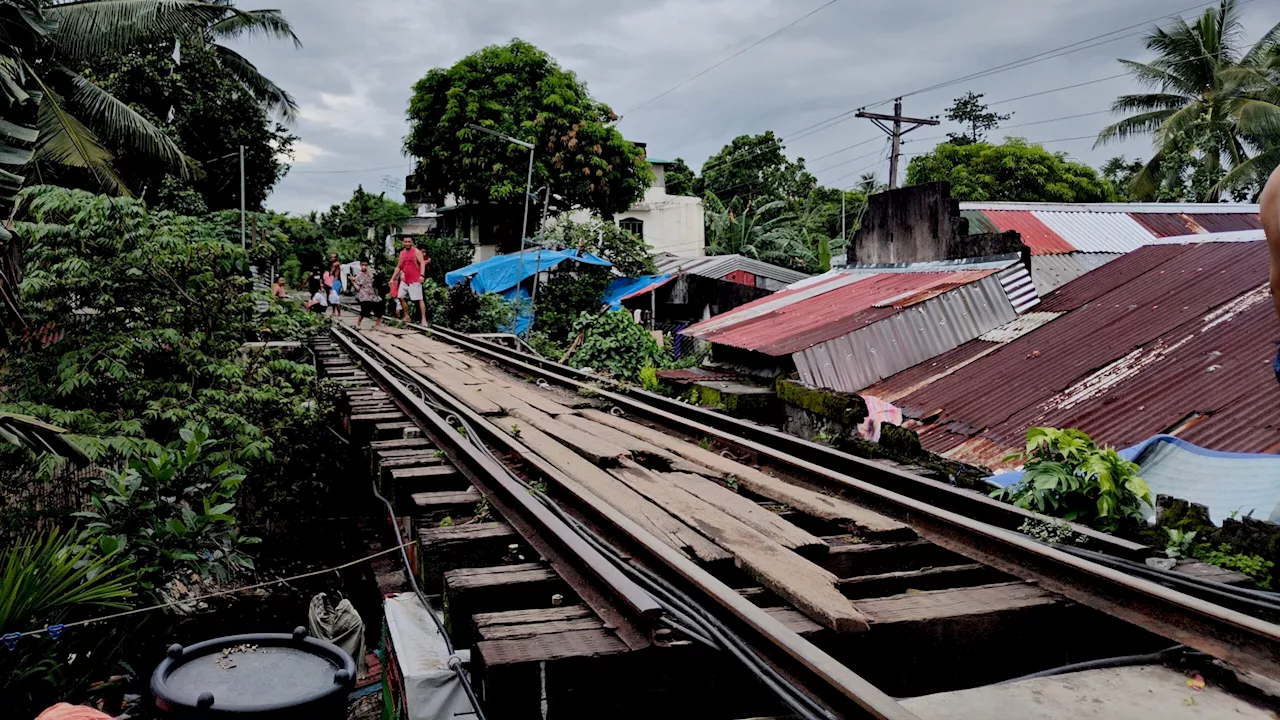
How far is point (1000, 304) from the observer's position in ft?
36.5

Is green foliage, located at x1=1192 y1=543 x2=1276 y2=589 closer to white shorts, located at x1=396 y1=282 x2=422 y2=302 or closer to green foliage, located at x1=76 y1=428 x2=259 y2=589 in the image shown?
green foliage, located at x1=76 y1=428 x2=259 y2=589

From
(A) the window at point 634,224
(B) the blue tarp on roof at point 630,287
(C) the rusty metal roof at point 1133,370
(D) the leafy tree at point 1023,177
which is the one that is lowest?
(C) the rusty metal roof at point 1133,370

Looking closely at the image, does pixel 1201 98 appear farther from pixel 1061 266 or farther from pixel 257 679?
pixel 257 679

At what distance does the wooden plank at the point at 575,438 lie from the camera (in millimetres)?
6180

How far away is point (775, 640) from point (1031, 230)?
1303 centimetres

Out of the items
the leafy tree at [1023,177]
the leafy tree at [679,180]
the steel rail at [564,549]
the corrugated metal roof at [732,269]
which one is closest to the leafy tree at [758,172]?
the leafy tree at [679,180]

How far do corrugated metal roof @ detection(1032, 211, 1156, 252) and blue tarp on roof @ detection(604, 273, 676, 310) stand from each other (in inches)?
516

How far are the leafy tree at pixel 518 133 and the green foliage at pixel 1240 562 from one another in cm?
3200

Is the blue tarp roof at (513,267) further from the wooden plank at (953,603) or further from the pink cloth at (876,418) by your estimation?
the wooden plank at (953,603)

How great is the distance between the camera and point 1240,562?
4.05 metres

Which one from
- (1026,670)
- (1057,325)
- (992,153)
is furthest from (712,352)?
(992,153)

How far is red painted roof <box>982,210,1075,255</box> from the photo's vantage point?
13.2 m

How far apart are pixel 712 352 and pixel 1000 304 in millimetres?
4403

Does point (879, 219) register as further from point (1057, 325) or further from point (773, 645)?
point (773, 645)
